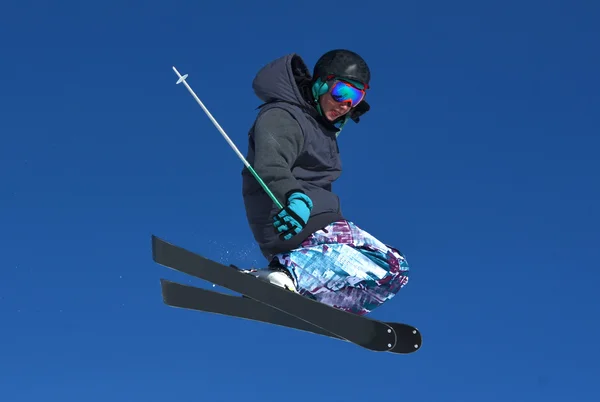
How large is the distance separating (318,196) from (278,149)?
0.59m

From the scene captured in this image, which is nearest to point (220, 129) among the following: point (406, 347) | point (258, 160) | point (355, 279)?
point (258, 160)

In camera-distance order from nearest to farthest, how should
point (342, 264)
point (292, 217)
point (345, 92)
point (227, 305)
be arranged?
1. point (292, 217)
2. point (342, 264)
3. point (345, 92)
4. point (227, 305)

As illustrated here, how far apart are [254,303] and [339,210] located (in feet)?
3.40

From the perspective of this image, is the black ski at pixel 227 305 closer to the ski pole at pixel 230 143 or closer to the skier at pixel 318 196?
the skier at pixel 318 196

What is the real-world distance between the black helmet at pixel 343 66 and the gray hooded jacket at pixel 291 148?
0.19 metres

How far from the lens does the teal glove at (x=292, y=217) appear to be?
7355mm

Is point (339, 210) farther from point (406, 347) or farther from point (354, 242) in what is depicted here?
point (406, 347)

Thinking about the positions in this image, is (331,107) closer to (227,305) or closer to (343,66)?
(343,66)

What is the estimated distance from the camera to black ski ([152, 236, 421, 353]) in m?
7.65

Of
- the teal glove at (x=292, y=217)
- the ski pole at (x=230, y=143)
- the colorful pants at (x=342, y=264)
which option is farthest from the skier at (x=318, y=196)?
the teal glove at (x=292, y=217)

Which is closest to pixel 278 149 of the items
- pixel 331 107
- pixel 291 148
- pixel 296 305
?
pixel 291 148

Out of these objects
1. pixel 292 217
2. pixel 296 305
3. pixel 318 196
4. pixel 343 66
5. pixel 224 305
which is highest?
pixel 343 66

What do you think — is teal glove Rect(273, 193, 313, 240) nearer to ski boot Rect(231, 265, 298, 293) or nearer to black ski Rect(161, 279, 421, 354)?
ski boot Rect(231, 265, 298, 293)

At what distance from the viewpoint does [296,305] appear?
768 cm
